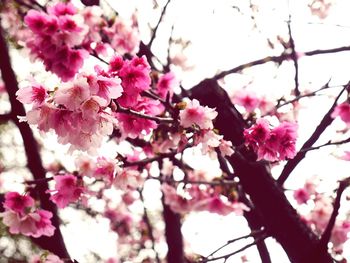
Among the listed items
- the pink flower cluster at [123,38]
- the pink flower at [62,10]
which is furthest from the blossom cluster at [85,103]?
the pink flower cluster at [123,38]

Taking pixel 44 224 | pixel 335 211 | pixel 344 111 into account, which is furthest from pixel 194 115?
pixel 344 111

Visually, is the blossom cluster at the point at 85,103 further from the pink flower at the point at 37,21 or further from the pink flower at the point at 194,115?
the pink flower at the point at 37,21

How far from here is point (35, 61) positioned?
2.38m

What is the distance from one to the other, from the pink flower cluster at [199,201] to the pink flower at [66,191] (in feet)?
2.22

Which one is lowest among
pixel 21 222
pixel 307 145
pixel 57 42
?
pixel 21 222

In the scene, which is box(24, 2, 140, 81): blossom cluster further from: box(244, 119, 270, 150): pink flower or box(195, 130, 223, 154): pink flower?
box(244, 119, 270, 150): pink flower

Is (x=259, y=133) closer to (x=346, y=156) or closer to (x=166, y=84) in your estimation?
(x=166, y=84)

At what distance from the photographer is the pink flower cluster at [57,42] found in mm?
2223

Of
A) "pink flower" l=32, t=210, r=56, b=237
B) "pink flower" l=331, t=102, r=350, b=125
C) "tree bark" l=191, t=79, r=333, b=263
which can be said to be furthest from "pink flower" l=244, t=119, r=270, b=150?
"pink flower" l=32, t=210, r=56, b=237

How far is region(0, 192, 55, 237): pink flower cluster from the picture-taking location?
2.69 meters

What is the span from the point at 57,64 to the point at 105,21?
154 cm

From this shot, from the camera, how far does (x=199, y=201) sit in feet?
9.61

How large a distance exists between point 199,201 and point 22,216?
1287 millimetres

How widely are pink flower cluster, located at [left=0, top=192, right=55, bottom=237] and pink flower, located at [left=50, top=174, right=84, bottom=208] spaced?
17 centimetres
